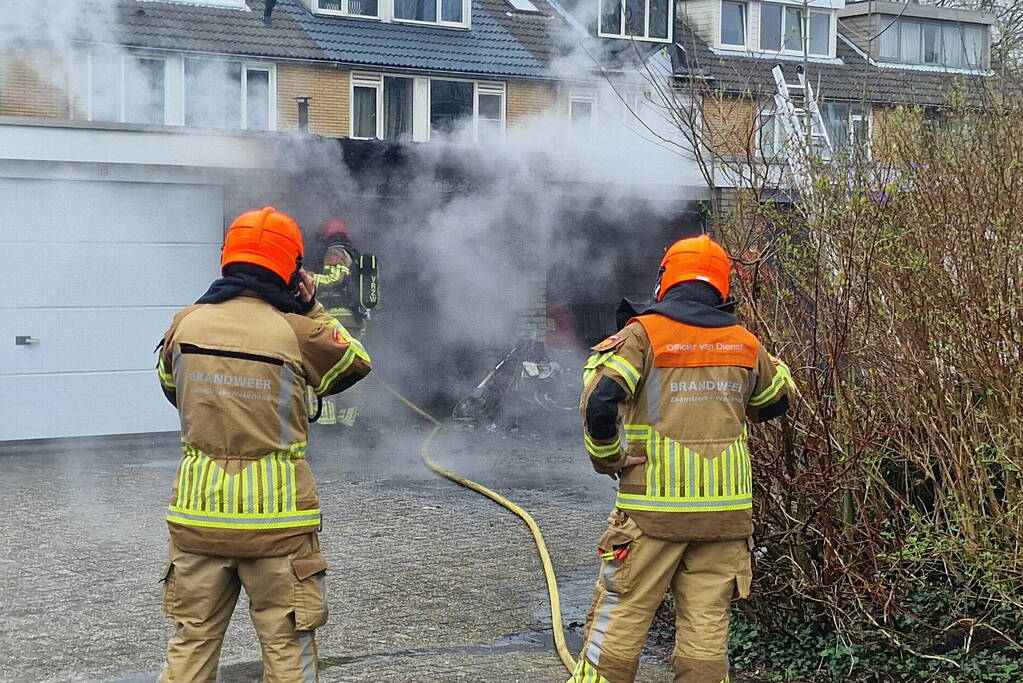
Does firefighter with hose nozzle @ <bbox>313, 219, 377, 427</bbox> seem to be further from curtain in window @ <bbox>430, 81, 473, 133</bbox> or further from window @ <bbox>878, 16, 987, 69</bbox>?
window @ <bbox>878, 16, 987, 69</bbox>

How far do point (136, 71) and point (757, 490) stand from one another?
10.3 m

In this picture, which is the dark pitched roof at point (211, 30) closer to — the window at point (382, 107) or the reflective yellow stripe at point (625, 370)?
the window at point (382, 107)

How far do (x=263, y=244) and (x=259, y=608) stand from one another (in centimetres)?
116

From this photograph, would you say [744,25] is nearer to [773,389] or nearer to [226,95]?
[226,95]

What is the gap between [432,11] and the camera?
19.0 m

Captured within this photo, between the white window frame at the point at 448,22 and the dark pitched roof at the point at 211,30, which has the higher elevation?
the white window frame at the point at 448,22

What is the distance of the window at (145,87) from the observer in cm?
1364

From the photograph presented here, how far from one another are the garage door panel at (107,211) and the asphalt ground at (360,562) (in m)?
1.82

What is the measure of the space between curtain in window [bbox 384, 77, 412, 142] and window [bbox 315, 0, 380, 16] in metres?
1.11

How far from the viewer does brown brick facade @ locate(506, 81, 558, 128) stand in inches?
622

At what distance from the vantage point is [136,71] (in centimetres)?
1377

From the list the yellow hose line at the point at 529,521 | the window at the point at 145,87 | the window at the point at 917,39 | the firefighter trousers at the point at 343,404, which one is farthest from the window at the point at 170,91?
the window at the point at 917,39

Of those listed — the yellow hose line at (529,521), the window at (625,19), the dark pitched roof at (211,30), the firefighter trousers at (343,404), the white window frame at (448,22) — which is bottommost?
the yellow hose line at (529,521)

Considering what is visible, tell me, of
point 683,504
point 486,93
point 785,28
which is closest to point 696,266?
point 683,504
